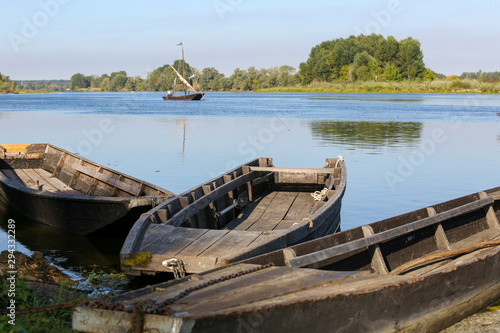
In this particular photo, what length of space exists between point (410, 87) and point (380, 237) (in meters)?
115

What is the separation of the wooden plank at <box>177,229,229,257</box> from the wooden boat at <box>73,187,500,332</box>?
3.22 ft

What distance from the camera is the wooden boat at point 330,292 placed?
3510 millimetres

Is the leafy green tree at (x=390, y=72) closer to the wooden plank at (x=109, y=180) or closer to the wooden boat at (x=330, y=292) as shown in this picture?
the wooden plank at (x=109, y=180)

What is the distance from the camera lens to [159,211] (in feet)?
23.6

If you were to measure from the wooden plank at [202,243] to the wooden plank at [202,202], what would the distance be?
69 centimetres

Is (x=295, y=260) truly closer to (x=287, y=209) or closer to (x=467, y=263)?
(x=467, y=263)

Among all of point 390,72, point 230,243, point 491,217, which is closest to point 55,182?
point 230,243

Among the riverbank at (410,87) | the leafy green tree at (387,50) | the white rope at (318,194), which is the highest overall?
the leafy green tree at (387,50)

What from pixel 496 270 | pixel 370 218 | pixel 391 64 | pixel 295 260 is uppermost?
pixel 391 64

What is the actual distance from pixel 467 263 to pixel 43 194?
7820mm

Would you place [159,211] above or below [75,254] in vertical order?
above

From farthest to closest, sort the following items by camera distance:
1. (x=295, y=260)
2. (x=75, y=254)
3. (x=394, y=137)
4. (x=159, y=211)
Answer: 1. (x=394, y=137)
2. (x=75, y=254)
3. (x=159, y=211)
4. (x=295, y=260)

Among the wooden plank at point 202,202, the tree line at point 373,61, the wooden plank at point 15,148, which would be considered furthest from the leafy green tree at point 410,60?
the wooden plank at point 202,202

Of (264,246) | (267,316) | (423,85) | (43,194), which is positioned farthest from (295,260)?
(423,85)
